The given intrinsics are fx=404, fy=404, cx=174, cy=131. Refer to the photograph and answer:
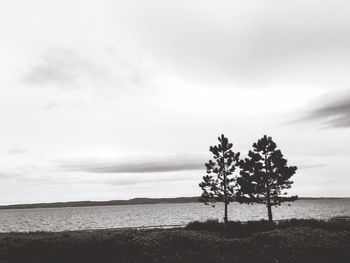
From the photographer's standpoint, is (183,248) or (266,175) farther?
(266,175)

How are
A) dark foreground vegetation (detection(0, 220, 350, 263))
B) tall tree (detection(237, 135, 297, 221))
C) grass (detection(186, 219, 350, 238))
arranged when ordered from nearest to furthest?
dark foreground vegetation (detection(0, 220, 350, 263)) < grass (detection(186, 219, 350, 238)) < tall tree (detection(237, 135, 297, 221))

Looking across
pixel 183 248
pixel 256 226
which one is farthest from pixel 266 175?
pixel 183 248

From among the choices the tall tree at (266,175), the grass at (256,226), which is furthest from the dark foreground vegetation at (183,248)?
the tall tree at (266,175)

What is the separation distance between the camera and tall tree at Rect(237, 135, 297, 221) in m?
45.6

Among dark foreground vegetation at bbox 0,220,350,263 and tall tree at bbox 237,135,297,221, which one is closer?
dark foreground vegetation at bbox 0,220,350,263

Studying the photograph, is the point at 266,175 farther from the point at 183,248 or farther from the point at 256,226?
the point at 183,248

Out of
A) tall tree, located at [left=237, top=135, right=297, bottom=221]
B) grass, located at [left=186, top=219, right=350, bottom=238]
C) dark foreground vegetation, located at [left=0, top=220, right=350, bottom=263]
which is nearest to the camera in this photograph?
dark foreground vegetation, located at [left=0, top=220, right=350, bottom=263]

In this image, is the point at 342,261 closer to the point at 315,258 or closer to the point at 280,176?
the point at 315,258

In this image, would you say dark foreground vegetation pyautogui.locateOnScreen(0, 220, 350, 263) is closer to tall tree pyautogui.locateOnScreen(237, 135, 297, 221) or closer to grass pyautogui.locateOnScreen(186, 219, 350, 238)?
grass pyautogui.locateOnScreen(186, 219, 350, 238)

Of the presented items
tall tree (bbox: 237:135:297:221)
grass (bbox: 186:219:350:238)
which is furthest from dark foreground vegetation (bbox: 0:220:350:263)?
tall tree (bbox: 237:135:297:221)

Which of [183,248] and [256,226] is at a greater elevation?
[256,226]

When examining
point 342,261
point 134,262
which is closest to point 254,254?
point 342,261

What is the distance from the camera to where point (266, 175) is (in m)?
46.2

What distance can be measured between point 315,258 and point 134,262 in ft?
31.1
